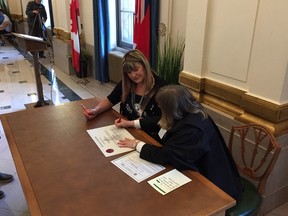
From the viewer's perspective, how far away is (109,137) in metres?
1.57

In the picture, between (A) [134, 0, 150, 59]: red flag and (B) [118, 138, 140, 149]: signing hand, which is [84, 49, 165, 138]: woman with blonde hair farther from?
(A) [134, 0, 150, 59]: red flag

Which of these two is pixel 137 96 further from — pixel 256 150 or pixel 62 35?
pixel 62 35

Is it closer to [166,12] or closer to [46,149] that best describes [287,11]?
[46,149]

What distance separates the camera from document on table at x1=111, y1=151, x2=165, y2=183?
122cm

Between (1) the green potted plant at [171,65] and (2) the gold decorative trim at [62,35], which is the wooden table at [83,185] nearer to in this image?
(1) the green potted plant at [171,65]

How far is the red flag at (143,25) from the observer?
3.28 metres

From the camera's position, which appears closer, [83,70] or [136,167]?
[136,167]

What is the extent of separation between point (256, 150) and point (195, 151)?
558 mm

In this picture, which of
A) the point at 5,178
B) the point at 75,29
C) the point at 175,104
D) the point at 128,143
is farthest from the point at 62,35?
the point at 175,104

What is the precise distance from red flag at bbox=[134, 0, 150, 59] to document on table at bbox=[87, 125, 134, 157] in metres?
1.82

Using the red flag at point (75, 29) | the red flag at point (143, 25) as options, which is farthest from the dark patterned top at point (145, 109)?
the red flag at point (75, 29)

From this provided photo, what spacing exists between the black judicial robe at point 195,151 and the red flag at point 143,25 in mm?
2101

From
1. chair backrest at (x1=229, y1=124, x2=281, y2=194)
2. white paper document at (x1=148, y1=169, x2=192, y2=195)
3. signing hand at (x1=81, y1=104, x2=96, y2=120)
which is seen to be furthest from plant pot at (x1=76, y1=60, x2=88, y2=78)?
white paper document at (x1=148, y1=169, x2=192, y2=195)

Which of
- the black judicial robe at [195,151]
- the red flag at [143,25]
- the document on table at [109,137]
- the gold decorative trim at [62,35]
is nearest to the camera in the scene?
the black judicial robe at [195,151]
